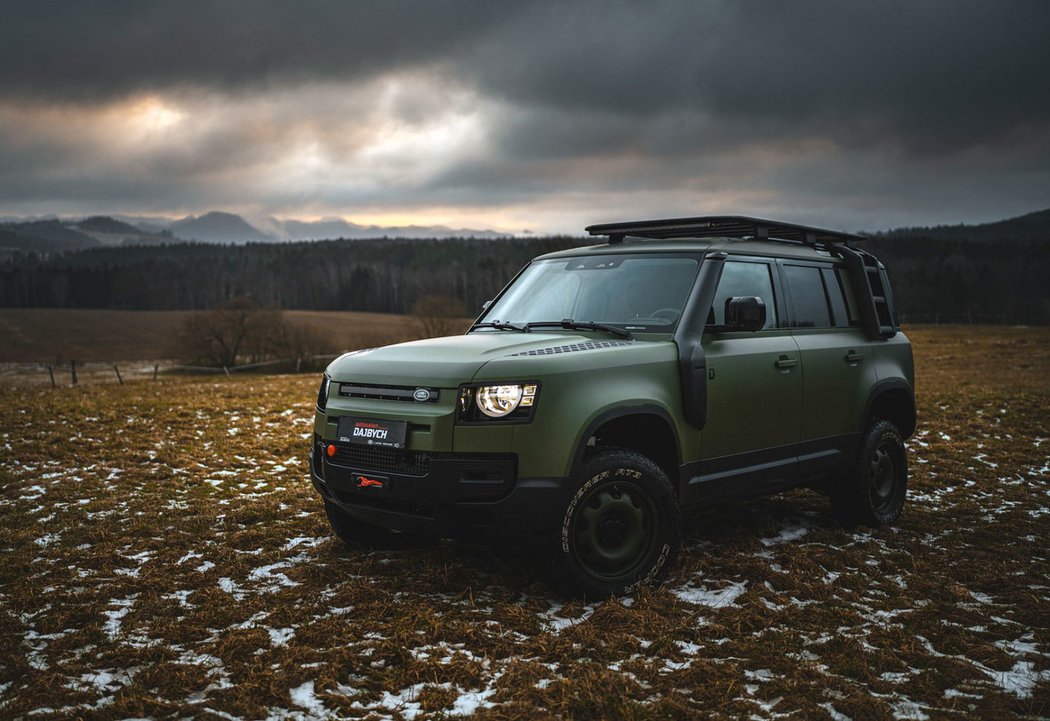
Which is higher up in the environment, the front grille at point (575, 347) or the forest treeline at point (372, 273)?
the forest treeline at point (372, 273)

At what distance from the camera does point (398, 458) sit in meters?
4.50

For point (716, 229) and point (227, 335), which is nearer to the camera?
point (716, 229)

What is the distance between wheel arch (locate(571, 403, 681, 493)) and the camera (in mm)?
4797

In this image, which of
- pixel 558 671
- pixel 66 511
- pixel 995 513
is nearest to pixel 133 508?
pixel 66 511

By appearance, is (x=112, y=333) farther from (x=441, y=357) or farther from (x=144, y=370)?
(x=441, y=357)

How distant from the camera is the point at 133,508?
278 inches

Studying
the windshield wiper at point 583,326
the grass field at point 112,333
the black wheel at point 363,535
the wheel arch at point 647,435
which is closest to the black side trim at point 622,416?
the wheel arch at point 647,435

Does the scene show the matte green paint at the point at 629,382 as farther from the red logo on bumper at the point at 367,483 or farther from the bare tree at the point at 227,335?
the bare tree at the point at 227,335

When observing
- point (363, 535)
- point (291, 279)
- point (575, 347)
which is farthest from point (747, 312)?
point (291, 279)

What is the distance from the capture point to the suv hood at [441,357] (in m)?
4.47

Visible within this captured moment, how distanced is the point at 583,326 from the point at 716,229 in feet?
5.61

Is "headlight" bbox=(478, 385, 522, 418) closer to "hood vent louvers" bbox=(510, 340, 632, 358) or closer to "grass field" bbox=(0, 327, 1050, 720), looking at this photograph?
"hood vent louvers" bbox=(510, 340, 632, 358)

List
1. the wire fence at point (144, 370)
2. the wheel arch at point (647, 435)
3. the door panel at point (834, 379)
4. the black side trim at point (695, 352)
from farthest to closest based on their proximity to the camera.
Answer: the wire fence at point (144, 370)
the door panel at point (834, 379)
the black side trim at point (695, 352)
the wheel arch at point (647, 435)

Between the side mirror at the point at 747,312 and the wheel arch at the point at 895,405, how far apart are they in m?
2.17
